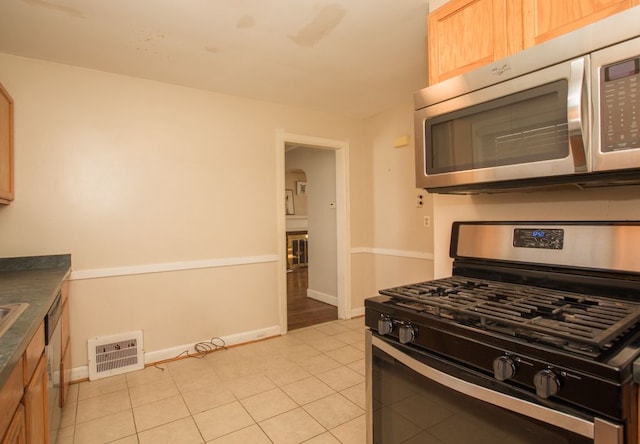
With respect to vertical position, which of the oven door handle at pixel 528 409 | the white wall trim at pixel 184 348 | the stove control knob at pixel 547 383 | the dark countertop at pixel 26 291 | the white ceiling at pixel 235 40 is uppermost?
the white ceiling at pixel 235 40

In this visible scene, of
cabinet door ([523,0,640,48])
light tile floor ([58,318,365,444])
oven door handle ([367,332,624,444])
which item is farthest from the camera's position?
light tile floor ([58,318,365,444])

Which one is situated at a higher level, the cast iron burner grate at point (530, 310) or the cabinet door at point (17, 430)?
the cast iron burner grate at point (530, 310)

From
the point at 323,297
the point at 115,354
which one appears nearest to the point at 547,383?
the point at 115,354

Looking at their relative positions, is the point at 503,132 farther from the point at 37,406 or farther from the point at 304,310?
the point at 304,310

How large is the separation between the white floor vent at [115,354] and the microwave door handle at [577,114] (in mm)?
3064

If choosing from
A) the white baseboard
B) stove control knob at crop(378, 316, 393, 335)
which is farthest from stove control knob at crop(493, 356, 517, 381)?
the white baseboard

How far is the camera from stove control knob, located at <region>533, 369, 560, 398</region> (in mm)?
792

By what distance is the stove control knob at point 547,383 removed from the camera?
79cm

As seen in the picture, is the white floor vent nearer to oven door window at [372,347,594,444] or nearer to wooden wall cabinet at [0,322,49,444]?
wooden wall cabinet at [0,322,49,444]

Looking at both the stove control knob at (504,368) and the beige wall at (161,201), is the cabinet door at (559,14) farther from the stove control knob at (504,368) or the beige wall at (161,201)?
the beige wall at (161,201)

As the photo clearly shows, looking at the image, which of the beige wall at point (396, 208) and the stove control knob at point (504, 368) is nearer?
the stove control knob at point (504, 368)

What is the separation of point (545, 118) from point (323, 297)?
3979 millimetres

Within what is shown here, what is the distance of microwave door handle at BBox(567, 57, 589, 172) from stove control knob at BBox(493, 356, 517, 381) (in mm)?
638

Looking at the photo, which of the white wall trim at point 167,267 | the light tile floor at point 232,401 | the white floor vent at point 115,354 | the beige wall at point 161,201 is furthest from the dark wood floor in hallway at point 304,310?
the white floor vent at point 115,354
